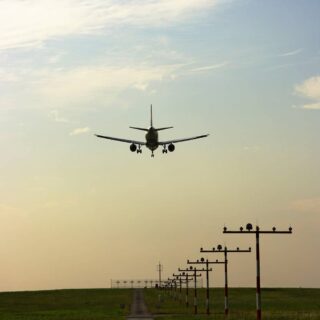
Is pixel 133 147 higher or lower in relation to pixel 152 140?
lower

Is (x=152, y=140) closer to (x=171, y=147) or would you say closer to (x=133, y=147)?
(x=133, y=147)

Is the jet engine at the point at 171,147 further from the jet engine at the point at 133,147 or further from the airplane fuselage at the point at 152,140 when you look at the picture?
the jet engine at the point at 133,147

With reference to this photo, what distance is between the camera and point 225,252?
367 feet

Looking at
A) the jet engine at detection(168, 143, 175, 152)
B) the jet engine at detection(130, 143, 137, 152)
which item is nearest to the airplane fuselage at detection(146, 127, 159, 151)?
the jet engine at detection(130, 143, 137, 152)

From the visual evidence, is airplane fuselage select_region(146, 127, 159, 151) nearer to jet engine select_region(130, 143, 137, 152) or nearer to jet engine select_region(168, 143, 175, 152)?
jet engine select_region(130, 143, 137, 152)

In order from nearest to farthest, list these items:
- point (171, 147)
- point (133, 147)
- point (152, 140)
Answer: point (171, 147), point (133, 147), point (152, 140)

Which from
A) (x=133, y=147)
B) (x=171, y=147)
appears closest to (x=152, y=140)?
(x=133, y=147)

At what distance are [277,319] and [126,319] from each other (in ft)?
66.8

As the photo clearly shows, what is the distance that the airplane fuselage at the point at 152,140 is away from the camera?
398ft

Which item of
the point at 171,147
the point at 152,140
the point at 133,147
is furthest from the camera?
the point at 152,140

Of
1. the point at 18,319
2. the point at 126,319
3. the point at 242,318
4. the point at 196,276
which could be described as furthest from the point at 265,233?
the point at 196,276

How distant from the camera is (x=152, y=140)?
121500mm

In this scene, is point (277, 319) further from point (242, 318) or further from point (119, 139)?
point (119, 139)

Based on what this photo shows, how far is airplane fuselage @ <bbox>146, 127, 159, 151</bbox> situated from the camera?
121 m
